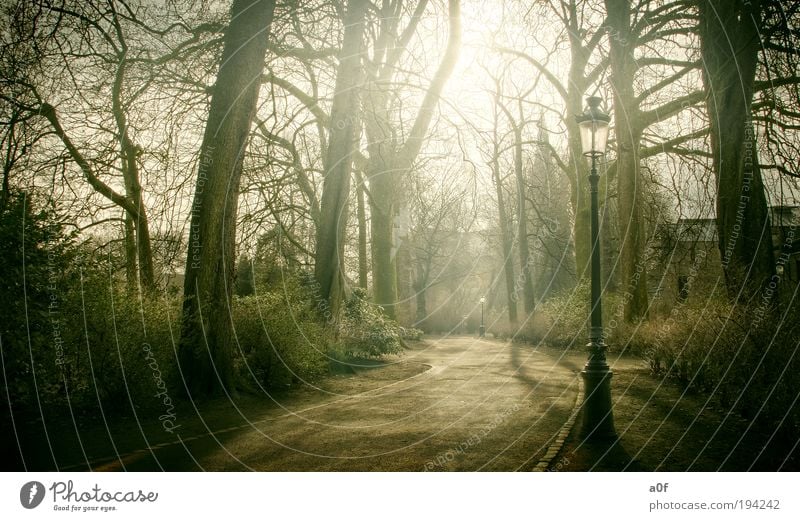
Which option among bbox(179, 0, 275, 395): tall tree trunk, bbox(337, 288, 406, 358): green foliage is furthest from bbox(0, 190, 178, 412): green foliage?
bbox(337, 288, 406, 358): green foliage

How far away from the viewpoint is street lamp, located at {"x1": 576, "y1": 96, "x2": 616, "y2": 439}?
20.6 ft

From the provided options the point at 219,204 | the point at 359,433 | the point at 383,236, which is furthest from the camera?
the point at 383,236

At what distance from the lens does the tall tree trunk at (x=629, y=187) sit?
47.1ft

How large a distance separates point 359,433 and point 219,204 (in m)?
4.32

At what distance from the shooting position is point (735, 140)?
8.92m

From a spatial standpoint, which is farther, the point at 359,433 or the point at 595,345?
the point at 595,345

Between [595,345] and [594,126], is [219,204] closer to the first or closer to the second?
[594,126]

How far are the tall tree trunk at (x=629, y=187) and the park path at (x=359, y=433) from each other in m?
6.58

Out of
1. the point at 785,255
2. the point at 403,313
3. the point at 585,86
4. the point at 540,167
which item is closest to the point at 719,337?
the point at 785,255

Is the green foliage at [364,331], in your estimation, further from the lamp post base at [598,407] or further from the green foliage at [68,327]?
the lamp post base at [598,407]

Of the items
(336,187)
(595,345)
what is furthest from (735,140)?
(336,187)

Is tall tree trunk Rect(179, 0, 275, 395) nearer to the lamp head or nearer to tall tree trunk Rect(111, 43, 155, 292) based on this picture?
tall tree trunk Rect(111, 43, 155, 292)

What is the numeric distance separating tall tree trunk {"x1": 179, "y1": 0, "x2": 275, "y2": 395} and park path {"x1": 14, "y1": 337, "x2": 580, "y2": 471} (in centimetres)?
96

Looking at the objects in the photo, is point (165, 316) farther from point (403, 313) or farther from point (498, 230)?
point (498, 230)
